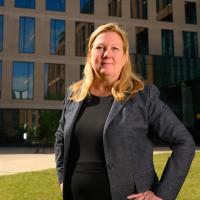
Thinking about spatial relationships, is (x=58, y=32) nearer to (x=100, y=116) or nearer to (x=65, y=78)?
(x=65, y=78)

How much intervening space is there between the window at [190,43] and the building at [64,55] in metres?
0.12

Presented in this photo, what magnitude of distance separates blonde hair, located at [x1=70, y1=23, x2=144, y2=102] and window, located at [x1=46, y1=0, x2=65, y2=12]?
36508mm

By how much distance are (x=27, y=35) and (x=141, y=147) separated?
1431 inches

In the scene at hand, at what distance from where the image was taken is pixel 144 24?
134 ft

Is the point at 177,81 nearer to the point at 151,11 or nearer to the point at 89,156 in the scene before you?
the point at 151,11

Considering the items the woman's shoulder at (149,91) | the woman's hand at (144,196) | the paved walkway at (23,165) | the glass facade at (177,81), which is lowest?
the paved walkway at (23,165)

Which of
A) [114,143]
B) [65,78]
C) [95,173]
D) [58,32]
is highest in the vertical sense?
[58,32]

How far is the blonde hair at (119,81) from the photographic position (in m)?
2.68

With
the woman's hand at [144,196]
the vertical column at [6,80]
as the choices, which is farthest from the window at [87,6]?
the woman's hand at [144,196]

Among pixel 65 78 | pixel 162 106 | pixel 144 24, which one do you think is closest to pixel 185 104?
pixel 144 24

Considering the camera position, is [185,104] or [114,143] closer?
[114,143]

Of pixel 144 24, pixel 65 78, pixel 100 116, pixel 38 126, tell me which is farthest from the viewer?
pixel 144 24

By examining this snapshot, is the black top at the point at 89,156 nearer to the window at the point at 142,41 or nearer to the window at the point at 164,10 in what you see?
the window at the point at 142,41

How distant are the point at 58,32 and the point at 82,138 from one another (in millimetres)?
36443
